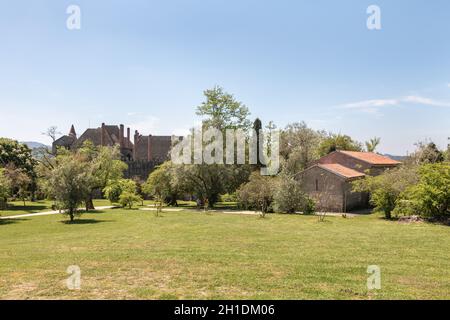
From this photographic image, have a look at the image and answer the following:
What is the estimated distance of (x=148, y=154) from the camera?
7338cm

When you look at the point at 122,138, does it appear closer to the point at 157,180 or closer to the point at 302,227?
the point at 157,180

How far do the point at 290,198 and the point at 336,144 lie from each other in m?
30.9

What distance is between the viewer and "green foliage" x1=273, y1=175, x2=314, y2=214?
108 feet

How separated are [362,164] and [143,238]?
33.4 metres

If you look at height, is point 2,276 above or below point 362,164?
below

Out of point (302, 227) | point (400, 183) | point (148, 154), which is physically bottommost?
point (302, 227)

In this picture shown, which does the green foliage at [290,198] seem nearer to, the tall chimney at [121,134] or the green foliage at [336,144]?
the green foliage at [336,144]

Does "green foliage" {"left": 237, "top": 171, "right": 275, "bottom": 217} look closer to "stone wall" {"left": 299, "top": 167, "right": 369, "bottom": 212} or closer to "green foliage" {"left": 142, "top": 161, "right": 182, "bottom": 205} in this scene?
"stone wall" {"left": 299, "top": 167, "right": 369, "bottom": 212}

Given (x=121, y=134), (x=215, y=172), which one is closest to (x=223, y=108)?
(x=215, y=172)

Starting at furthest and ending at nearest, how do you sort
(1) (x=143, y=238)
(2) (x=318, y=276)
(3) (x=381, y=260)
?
(1) (x=143, y=238) < (3) (x=381, y=260) < (2) (x=318, y=276)

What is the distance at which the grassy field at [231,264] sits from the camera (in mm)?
8398

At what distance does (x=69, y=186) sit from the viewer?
2828 centimetres
